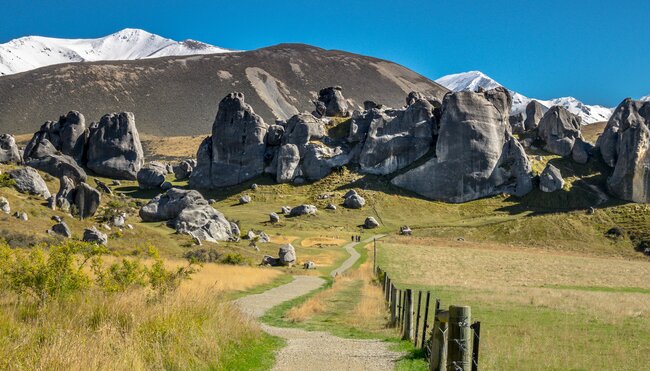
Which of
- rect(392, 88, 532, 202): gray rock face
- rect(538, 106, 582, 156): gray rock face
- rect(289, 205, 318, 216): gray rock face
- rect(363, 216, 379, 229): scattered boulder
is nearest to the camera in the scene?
rect(363, 216, 379, 229): scattered boulder

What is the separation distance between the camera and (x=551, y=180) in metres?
107

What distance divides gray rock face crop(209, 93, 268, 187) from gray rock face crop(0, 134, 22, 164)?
128 ft

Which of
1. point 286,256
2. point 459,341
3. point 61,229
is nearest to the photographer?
point 459,341

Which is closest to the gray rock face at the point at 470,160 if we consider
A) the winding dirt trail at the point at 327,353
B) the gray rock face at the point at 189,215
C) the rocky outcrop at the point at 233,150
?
the rocky outcrop at the point at 233,150

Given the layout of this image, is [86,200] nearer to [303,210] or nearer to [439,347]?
[303,210]

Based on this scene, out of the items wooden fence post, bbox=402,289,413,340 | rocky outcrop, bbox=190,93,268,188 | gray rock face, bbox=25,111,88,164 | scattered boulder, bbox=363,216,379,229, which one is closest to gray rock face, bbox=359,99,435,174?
rocky outcrop, bbox=190,93,268,188

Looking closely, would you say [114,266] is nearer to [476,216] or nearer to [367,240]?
[367,240]

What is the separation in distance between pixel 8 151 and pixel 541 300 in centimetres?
10364

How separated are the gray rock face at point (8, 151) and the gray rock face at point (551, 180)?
94.1m

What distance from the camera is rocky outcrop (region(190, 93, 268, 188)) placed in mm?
131375

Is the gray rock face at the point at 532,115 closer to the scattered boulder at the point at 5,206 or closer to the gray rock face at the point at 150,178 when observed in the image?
the gray rock face at the point at 150,178

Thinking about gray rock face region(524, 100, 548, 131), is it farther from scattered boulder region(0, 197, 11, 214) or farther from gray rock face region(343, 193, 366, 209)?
scattered boulder region(0, 197, 11, 214)

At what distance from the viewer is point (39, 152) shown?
11825cm

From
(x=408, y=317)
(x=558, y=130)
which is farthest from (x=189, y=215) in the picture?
(x=558, y=130)
